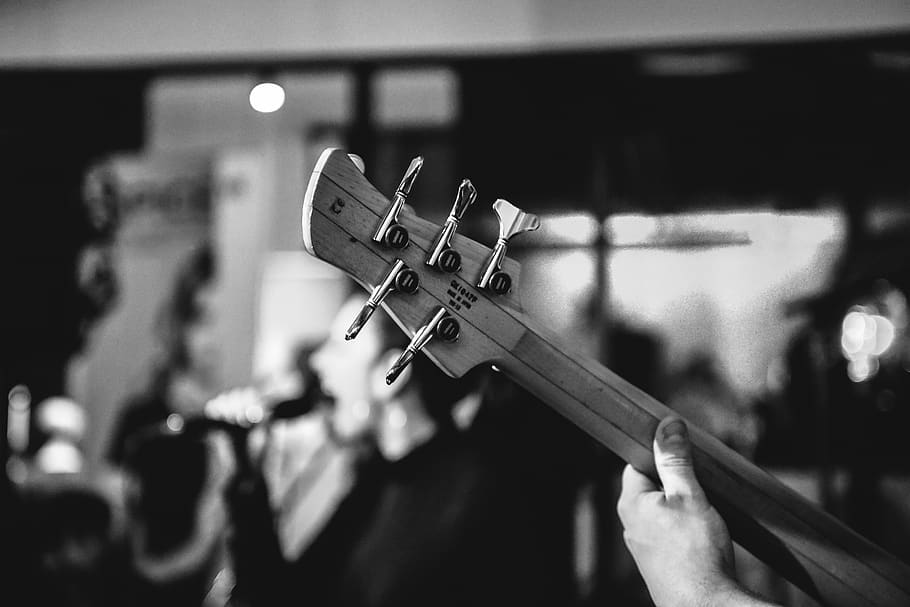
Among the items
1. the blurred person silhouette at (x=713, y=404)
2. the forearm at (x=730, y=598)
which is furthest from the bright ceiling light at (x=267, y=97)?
the forearm at (x=730, y=598)

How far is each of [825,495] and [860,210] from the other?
831 millimetres

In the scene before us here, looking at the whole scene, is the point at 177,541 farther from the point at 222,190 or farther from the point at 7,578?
the point at 222,190

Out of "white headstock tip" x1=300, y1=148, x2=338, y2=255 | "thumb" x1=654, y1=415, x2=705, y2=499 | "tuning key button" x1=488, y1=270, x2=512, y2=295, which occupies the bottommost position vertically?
"thumb" x1=654, y1=415, x2=705, y2=499

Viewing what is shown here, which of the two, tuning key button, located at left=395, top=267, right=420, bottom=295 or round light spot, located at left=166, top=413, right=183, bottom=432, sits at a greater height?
tuning key button, located at left=395, top=267, right=420, bottom=295

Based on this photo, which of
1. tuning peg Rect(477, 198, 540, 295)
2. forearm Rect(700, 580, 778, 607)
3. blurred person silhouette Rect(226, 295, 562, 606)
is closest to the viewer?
forearm Rect(700, 580, 778, 607)

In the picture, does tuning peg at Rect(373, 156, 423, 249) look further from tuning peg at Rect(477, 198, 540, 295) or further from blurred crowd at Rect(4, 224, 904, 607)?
blurred crowd at Rect(4, 224, 904, 607)

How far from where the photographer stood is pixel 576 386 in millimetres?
1046

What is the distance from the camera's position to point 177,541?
7.54 feet

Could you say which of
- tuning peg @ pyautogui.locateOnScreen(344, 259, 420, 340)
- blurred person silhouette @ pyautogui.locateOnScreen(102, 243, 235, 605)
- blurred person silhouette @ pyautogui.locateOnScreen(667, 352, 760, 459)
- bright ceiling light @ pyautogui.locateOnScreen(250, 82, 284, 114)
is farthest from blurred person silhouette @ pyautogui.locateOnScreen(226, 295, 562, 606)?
tuning peg @ pyautogui.locateOnScreen(344, 259, 420, 340)

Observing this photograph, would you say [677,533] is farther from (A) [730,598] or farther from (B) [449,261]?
(B) [449,261]

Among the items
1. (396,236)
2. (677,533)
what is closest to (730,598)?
(677,533)

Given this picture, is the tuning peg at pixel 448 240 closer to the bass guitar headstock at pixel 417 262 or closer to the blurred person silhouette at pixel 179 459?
the bass guitar headstock at pixel 417 262

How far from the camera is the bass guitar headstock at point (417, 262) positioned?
942mm

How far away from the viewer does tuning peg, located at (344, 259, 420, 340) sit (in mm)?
947
